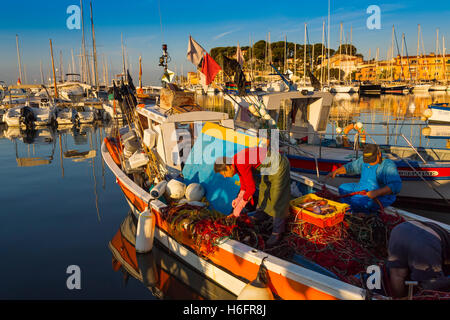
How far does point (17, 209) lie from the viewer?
9578 millimetres

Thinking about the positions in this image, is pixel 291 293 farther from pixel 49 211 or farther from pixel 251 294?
pixel 49 211

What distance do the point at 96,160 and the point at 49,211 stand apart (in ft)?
22.8

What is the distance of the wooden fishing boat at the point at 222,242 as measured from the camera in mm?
3912

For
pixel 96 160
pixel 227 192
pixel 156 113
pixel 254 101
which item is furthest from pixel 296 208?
pixel 96 160

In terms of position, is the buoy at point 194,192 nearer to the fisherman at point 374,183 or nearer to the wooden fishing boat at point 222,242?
the wooden fishing boat at point 222,242

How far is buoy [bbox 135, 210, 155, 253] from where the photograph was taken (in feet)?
20.2

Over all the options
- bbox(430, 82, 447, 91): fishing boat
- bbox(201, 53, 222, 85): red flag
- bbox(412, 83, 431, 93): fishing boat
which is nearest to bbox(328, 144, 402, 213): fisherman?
bbox(201, 53, 222, 85): red flag

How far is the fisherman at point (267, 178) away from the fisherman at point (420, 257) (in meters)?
1.80

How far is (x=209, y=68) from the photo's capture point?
9.33m

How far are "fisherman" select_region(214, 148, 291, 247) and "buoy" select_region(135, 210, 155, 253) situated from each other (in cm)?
194

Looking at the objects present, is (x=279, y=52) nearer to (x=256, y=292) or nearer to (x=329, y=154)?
(x=329, y=154)

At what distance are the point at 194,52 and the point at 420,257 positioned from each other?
26.8 feet

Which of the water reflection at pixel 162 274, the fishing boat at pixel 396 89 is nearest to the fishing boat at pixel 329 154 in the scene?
the water reflection at pixel 162 274

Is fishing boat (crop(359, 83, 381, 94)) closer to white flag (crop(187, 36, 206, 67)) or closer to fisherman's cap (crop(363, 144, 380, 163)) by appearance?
white flag (crop(187, 36, 206, 67))
